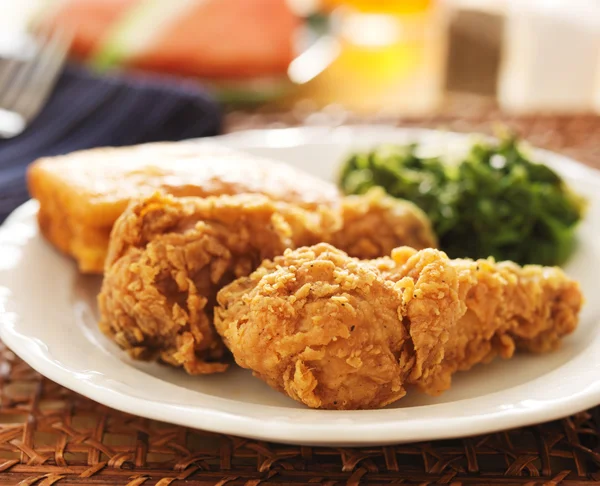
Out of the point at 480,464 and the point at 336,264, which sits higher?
the point at 336,264

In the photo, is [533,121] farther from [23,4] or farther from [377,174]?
[23,4]

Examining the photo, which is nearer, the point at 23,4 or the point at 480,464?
the point at 480,464

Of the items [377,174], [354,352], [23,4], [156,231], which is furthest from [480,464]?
[23,4]

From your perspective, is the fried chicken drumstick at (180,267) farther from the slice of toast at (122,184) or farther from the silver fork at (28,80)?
the silver fork at (28,80)

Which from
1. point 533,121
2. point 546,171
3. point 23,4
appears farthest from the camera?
point 23,4

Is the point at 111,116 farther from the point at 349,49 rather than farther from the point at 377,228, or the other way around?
the point at 349,49

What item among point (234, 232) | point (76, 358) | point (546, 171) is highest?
point (234, 232)

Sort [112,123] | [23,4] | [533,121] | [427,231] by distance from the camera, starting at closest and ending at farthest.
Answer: [427,231]
[112,123]
[533,121]
[23,4]
